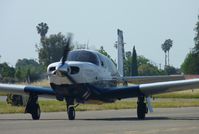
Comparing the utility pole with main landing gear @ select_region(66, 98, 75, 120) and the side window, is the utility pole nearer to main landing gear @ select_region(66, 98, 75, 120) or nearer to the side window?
the side window

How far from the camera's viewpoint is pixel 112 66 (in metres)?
30.6

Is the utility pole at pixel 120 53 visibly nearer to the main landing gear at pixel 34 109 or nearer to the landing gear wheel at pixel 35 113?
the main landing gear at pixel 34 109

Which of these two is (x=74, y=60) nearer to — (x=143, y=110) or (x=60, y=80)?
(x=60, y=80)

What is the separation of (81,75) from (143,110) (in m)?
3.31

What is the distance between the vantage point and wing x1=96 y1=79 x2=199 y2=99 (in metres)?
27.2

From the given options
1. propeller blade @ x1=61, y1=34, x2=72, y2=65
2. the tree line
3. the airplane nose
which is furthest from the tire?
the tree line

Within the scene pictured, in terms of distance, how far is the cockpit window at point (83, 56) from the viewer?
1057 inches

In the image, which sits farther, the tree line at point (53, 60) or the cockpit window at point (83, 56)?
the tree line at point (53, 60)

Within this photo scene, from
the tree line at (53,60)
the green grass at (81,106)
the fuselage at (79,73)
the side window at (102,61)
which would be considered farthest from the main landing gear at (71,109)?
the tree line at (53,60)

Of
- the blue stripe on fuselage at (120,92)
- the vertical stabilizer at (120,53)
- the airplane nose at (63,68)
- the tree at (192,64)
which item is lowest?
the blue stripe on fuselage at (120,92)

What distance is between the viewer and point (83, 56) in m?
27.2
